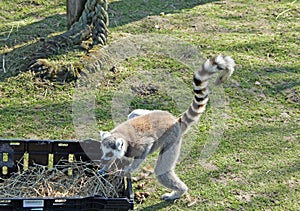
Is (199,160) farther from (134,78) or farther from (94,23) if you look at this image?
(94,23)

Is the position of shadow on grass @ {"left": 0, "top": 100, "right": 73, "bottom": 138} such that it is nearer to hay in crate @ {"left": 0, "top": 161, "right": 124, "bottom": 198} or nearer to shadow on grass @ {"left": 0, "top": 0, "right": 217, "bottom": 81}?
shadow on grass @ {"left": 0, "top": 0, "right": 217, "bottom": 81}

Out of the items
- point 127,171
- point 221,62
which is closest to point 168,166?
point 127,171

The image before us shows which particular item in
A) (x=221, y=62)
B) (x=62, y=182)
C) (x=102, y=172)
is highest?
(x=221, y=62)

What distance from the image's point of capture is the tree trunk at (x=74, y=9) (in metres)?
7.20

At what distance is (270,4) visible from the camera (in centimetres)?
918

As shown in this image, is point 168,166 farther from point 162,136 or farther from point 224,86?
point 224,86

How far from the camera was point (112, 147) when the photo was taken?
4266 millimetres

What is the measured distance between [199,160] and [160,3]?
13.4 feet

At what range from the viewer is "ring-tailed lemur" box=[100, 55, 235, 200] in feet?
13.9

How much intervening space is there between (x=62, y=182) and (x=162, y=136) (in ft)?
2.96

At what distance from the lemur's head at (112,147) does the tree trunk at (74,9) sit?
10.7 feet

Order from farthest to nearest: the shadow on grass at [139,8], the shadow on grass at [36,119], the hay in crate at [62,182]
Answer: the shadow on grass at [139,8] → the shadow on grass at [36,119] → the hay in crate at [62,182]

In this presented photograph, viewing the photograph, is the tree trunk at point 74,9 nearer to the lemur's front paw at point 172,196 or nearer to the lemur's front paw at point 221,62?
the lemur's front paw at point 172,196

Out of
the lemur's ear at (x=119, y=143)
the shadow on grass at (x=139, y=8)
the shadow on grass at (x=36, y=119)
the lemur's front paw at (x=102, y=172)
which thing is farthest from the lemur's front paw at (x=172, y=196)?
the shadow on grass at (x=139, y=8)
